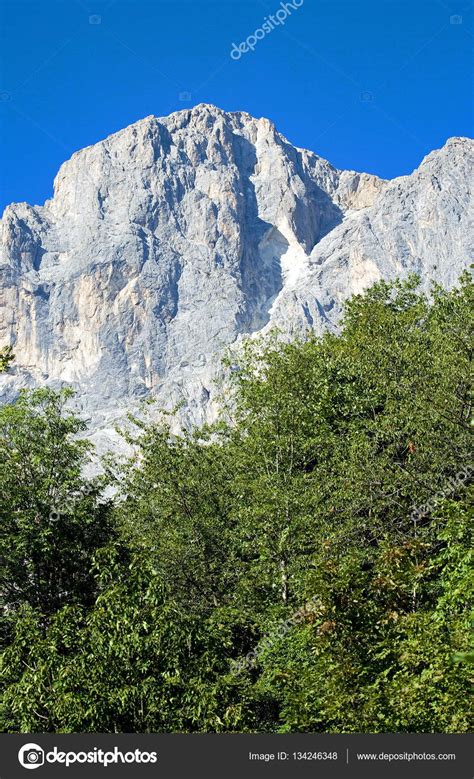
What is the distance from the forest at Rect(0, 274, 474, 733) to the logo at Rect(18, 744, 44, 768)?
5.45 feet

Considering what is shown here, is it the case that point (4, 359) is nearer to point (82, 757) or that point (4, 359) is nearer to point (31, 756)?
point (31, 756)

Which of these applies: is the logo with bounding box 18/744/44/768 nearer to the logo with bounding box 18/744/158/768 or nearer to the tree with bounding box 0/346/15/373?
the logo with bounding box 18/744/158/768

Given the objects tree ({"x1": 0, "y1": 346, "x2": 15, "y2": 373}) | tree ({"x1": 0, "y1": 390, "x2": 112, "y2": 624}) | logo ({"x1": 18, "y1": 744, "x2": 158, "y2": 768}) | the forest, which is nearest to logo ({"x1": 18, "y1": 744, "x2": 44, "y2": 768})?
logo ({"x1": 18, "y1": 744, "x2": 158, "y2": 768})

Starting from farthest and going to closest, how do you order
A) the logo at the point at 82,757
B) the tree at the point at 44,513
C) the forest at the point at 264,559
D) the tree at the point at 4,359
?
1. the tree at the point at 4,359
2. the tree at the point at 44,513
3. the forest at the point at 264,559
4. the logo at the point at 82,757

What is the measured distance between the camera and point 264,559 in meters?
20.6

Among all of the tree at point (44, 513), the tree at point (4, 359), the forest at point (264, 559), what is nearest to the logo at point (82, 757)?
the forest at point (264, 559)

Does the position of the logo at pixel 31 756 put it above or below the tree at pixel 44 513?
below

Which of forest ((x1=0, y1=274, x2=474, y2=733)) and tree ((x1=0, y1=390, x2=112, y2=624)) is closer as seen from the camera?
forest ((x1=0, y1=274, x2=474, y2=733))

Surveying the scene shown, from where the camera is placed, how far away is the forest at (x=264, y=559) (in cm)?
1497

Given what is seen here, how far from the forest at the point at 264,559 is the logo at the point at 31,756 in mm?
1662

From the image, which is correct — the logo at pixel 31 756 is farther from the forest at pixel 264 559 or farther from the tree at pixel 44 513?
the tree at pixel 44 513

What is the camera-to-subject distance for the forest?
49.1 feet

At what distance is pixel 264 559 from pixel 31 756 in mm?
8676

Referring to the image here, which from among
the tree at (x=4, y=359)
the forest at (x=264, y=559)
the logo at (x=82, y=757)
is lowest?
the logo at (x=82, y=757)
